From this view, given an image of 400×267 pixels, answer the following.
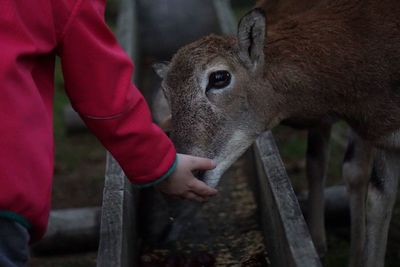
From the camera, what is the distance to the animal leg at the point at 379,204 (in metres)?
4.53

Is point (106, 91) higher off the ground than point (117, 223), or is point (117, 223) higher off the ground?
point (106, 91)

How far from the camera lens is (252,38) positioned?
419cm

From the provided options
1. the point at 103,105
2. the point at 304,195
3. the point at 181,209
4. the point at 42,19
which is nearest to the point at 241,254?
the point at 181,209

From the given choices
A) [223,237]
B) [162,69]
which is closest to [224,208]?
[223,237]

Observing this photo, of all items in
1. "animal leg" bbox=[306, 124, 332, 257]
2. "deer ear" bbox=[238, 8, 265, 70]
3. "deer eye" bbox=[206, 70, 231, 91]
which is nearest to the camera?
"deer ear" bbox=[238, 8, 265, 70]

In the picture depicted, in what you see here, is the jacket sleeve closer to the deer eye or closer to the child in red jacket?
the child in red jacket

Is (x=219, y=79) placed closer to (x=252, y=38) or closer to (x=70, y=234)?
(x=252, y=38)

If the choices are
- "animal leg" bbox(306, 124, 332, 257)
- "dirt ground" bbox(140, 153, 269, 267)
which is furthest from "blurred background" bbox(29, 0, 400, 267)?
"dirt ground" bbox(140, 153, 269, 267)

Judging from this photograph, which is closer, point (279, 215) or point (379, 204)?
point (279, 215)

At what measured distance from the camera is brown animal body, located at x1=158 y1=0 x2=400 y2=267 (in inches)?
165

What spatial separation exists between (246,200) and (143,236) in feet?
2.60

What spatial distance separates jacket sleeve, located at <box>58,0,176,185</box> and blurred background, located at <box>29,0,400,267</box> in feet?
7.88

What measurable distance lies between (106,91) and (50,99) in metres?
0.20

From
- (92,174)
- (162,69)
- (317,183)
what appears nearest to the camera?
(162,69)
